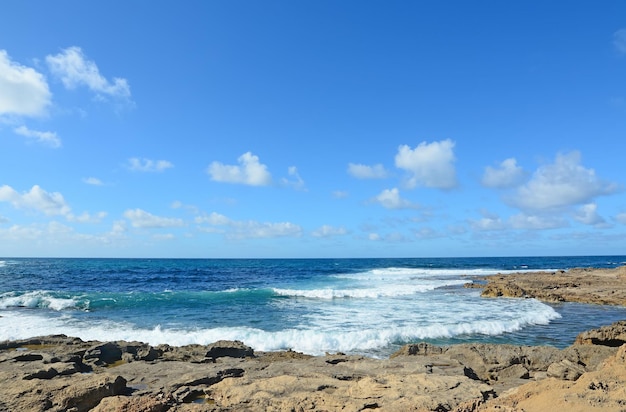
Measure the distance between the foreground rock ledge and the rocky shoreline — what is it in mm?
17

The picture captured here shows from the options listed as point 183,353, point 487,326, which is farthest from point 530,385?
point 487,326

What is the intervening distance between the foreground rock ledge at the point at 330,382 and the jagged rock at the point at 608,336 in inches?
1.1

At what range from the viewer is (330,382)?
6281 mm

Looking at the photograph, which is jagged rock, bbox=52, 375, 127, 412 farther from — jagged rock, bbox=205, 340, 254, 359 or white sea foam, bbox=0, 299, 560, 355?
white sea foam, bbox=0, 299, 560, 355

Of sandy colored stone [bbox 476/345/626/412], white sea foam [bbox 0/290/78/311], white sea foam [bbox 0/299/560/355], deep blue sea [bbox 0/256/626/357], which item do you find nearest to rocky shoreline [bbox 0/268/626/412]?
sandy colored stone [bbox 476/345/626/412]

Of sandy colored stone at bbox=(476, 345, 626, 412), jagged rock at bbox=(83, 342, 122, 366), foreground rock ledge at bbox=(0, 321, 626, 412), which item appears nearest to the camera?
sandy colored stone at bbox=(476, 345, 626, 412)

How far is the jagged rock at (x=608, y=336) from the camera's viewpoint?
971 centimetres

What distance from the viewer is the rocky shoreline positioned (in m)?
4.96

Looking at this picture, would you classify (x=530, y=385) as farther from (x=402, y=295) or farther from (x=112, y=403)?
(x=402, y=295)

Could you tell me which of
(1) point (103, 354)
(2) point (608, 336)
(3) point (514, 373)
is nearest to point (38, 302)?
(1) point (103, 354)

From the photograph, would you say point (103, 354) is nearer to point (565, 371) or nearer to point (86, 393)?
point (86, 393)

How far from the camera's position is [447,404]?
511cm

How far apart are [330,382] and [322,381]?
0.47 feet

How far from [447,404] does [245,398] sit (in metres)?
2.96
